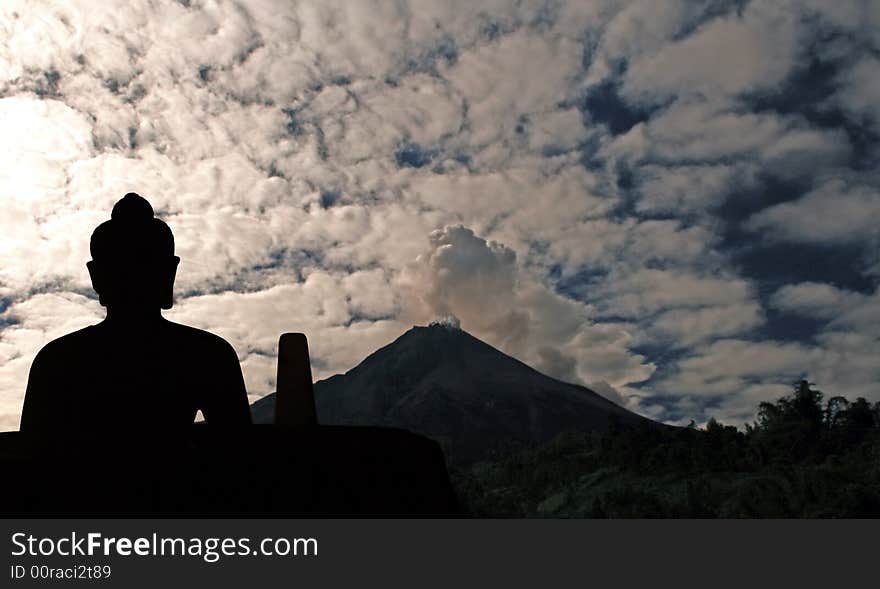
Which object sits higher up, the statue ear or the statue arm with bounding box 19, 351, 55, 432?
the statue ear

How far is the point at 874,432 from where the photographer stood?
75000mm

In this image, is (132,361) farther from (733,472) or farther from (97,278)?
(733,472)

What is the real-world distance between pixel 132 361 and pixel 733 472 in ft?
242

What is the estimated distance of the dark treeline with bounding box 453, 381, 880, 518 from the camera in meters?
60.0

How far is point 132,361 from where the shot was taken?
5.69 m

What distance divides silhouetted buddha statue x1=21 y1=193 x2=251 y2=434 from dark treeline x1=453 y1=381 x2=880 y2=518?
5748 cm

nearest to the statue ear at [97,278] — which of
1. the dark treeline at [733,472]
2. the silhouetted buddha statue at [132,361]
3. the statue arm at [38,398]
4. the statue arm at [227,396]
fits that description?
the silhouetted buddha statue at [132,361]

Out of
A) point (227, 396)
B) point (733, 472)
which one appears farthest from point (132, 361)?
point (733, 472)

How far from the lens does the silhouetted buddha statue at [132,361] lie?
219 inches

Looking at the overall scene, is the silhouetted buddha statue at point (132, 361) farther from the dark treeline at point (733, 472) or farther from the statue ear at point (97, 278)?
the dark treeline at point (733, 472)

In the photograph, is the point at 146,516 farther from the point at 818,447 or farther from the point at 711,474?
the point at 818,447

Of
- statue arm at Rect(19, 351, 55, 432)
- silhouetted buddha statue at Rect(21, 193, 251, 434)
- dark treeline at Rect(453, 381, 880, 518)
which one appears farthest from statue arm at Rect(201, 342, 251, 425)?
dark treeline at Rect(453, 381, 880, 518)

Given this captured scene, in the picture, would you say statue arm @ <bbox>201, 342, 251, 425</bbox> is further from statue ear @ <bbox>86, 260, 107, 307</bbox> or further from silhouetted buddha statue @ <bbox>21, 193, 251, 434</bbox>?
statue ear @ <bbox>86, 260, 107, 307</bbox>
